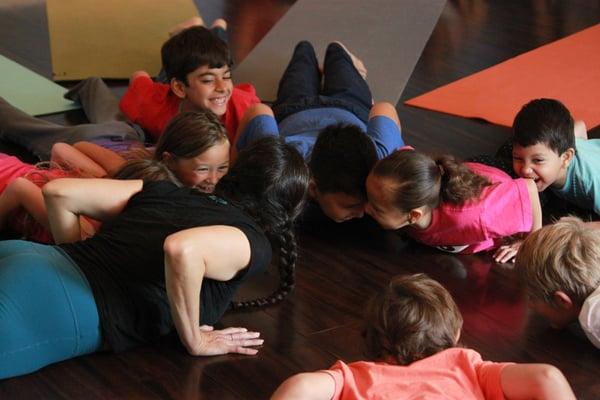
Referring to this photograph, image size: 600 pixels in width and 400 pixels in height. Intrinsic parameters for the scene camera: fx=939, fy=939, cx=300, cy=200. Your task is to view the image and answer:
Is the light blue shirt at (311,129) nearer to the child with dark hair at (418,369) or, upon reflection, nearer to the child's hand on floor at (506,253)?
the child's hand on floor at (506,253)

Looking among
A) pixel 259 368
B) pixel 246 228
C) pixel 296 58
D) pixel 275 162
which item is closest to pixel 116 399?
pixel 259 368

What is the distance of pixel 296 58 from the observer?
11.5ft

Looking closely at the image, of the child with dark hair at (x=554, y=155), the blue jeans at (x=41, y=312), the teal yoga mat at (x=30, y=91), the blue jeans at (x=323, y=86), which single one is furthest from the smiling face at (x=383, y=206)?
the teal yoga mat at (x=30, y=91)

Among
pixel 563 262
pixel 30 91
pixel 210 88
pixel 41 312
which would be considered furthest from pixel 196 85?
pixel 563 262

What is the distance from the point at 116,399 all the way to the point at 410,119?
1.90m

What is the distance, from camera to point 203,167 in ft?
7.91

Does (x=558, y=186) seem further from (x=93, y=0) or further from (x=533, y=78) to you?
(x=93, y=0)

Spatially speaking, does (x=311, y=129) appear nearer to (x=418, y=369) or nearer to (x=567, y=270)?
(x=567, y=270)

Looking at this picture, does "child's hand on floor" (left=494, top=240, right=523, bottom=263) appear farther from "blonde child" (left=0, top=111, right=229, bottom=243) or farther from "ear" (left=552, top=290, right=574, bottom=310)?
"blonde child" (left=0, top=111, right=229, bottom=243)

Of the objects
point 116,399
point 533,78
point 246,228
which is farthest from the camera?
point 533,78

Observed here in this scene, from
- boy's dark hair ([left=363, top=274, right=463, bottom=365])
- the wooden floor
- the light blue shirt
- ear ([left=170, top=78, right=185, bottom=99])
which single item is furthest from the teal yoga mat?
boy's dark hair ([left=363, top=274, right=463, bottom=365])

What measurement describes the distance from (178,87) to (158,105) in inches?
5.4

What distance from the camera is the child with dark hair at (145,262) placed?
1938mm

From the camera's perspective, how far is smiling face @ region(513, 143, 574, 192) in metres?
2.72
